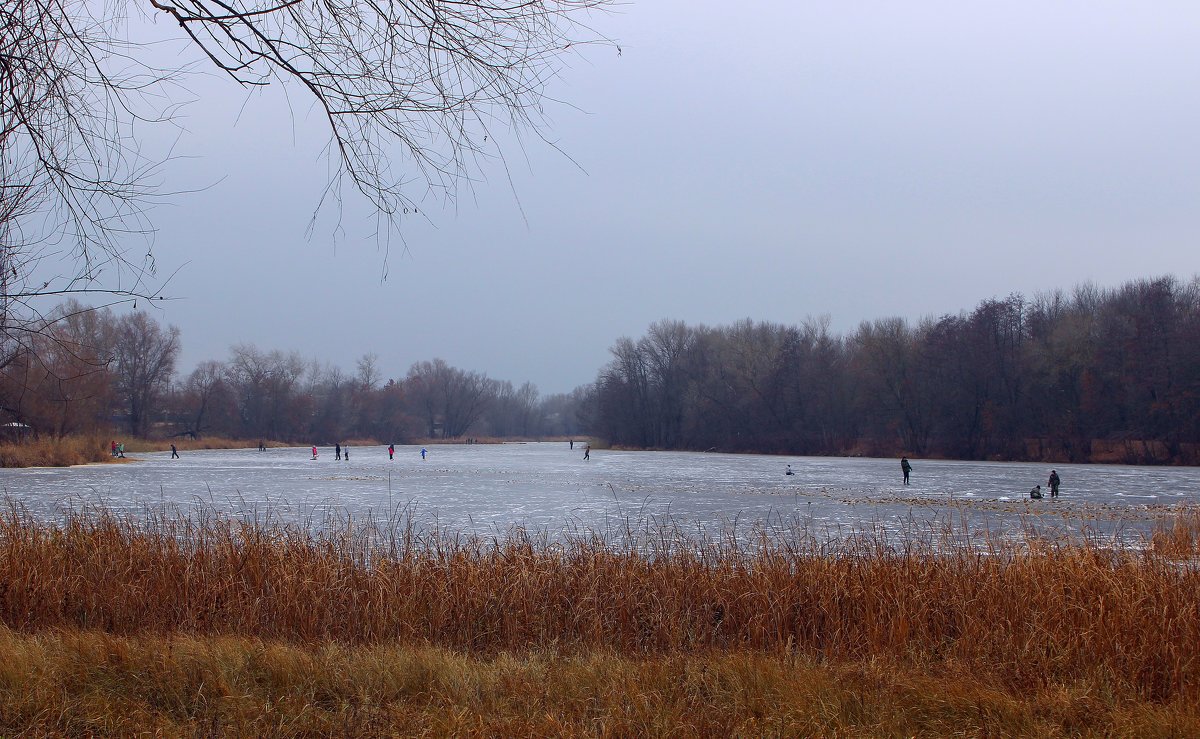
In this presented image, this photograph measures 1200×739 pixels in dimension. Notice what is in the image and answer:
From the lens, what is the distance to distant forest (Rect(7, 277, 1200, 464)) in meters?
55.7

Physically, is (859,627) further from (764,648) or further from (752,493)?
(752,493)

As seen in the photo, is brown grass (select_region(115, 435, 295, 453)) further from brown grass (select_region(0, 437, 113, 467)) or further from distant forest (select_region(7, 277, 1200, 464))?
brown grass (select_region(0, 437, 113, 467))

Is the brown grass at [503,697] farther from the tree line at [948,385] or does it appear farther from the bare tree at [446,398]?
the bare tree at [446,398]

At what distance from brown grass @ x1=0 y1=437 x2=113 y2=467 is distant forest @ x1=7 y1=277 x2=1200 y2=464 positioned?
122cm

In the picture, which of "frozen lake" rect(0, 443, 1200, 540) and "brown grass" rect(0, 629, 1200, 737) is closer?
"brown grass" rect(0, 629, 1200, 737)

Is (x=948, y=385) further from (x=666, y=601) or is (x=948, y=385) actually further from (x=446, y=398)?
(x=446, y=398)

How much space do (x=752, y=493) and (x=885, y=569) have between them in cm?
2129

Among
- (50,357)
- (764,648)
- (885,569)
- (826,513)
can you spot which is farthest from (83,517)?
(826,513)

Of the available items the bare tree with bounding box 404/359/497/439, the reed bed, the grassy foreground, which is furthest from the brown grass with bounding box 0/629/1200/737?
the bare tree with bounding box 404/359/497/439

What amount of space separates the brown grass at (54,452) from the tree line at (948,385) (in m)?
57.2

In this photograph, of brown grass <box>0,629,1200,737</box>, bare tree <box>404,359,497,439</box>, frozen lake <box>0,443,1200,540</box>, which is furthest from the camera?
bare tree <box>404,359,497,439</box>

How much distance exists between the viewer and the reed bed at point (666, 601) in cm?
676

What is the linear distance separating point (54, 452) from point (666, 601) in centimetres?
5225

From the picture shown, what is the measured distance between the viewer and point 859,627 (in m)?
7.51
